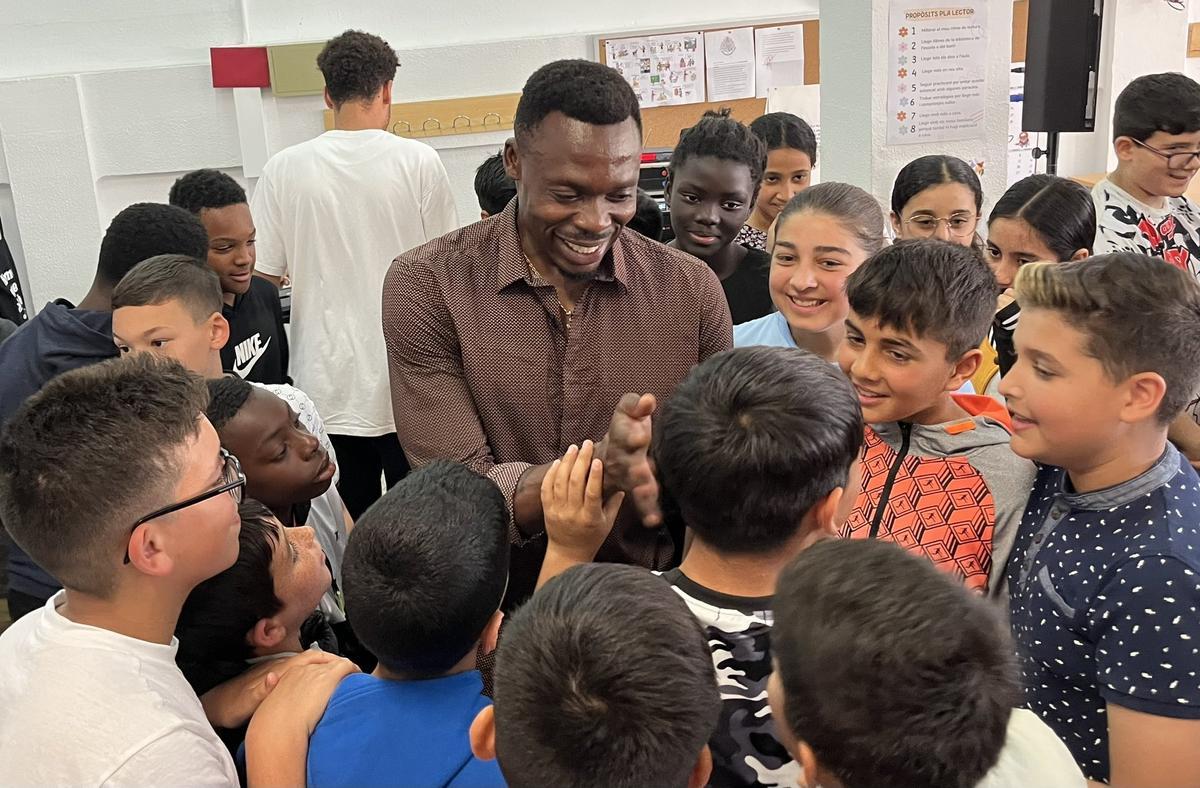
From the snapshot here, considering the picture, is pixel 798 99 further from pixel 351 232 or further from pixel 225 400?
pixel 225 400

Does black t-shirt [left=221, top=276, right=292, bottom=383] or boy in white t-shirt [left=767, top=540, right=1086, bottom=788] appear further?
black t-shirt [left=221, top=276, right=292, bottom=383]

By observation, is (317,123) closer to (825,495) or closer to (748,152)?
(748,152)

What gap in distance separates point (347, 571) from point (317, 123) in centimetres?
467

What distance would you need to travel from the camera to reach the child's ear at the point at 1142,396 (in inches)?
51.8

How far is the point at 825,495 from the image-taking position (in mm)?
1233

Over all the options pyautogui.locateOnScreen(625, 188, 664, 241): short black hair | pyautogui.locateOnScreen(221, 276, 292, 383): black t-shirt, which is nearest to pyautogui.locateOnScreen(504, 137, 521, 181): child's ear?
pyautogui.locateOnScreen(625, 188, 664, 241): short black hair

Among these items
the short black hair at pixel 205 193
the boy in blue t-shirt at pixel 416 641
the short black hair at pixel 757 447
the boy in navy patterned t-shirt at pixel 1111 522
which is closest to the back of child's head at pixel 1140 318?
the boy in navy patterned t-shirt at pixel 1111 522

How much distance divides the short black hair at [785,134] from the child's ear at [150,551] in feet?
8.38

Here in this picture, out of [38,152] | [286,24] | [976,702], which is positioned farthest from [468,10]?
[976,702]

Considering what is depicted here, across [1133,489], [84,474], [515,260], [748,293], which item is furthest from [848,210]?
[84,474]

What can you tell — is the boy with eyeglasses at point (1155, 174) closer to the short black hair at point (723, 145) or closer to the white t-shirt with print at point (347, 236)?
the short black hair at point (723, 145)

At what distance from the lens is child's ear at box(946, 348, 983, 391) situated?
1.68 m

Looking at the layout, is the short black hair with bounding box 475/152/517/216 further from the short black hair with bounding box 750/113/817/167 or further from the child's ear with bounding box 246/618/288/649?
the child's ear with bounding box 246/618/288/649

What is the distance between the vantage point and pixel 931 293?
1652 mm
